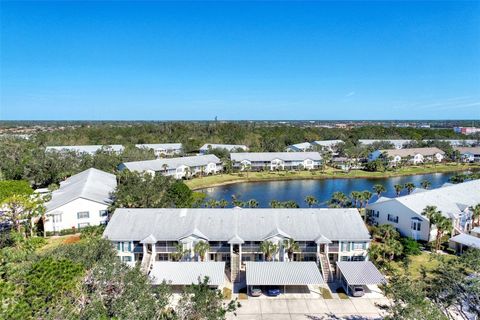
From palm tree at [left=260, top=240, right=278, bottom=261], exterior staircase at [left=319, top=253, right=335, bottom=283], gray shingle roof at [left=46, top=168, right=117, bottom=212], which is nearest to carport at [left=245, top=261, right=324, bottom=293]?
palm tree at [left=260, top=240, right=278, bottom=261]

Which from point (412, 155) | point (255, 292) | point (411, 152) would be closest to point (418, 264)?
point (255, 292)

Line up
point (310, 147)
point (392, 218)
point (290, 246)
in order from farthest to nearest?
point (310, 147) → point (392, 218) → point (290, 246)

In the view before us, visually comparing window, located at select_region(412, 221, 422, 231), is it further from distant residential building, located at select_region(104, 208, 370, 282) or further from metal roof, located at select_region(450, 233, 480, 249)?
distant residential building, located at select_region(104, 208, 370, 282)

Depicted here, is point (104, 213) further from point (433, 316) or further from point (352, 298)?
point (433, 316)

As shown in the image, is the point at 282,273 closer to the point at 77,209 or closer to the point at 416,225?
the point at 416,225

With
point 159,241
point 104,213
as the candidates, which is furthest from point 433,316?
point 104,213

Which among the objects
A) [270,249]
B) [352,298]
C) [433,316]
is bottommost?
[352,298]
